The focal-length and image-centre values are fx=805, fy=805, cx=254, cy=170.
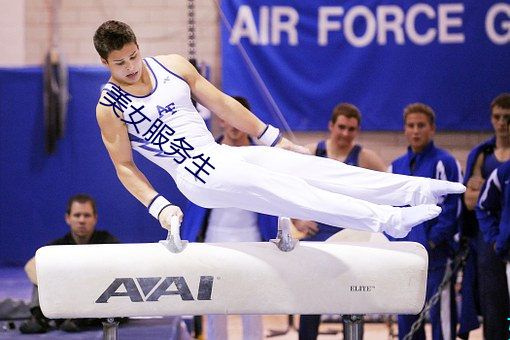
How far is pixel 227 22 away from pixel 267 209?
4487 millimetres

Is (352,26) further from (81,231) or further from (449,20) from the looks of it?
(81,231)

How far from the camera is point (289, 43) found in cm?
824

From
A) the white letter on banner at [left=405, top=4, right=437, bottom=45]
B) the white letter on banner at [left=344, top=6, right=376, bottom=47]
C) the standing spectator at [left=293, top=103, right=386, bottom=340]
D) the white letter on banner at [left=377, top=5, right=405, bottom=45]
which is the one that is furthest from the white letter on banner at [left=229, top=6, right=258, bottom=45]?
the standing spectator at [left=293, top=103, right=386, bottom=340]

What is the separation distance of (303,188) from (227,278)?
586 mm

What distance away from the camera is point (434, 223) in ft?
17.6

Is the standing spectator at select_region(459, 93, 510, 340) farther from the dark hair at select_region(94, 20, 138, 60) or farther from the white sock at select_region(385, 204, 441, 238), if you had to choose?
the dark hair at select_region(94, 20, 138, 60)

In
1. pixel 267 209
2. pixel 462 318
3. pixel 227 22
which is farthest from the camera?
pixel 227 22

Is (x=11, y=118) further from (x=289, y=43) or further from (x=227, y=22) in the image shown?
(x=289, y=43)

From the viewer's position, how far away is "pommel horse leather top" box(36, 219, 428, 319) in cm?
391

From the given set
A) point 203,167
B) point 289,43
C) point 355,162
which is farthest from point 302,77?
point 203,167

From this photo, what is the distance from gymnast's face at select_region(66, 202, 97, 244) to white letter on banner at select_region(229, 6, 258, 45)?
297 cm

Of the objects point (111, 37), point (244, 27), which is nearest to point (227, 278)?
point (111, 37)

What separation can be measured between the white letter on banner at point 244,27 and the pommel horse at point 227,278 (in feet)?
14.6

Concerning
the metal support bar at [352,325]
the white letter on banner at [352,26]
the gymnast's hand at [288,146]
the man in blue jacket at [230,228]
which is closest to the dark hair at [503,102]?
the man in blue jacket at [230,228]
